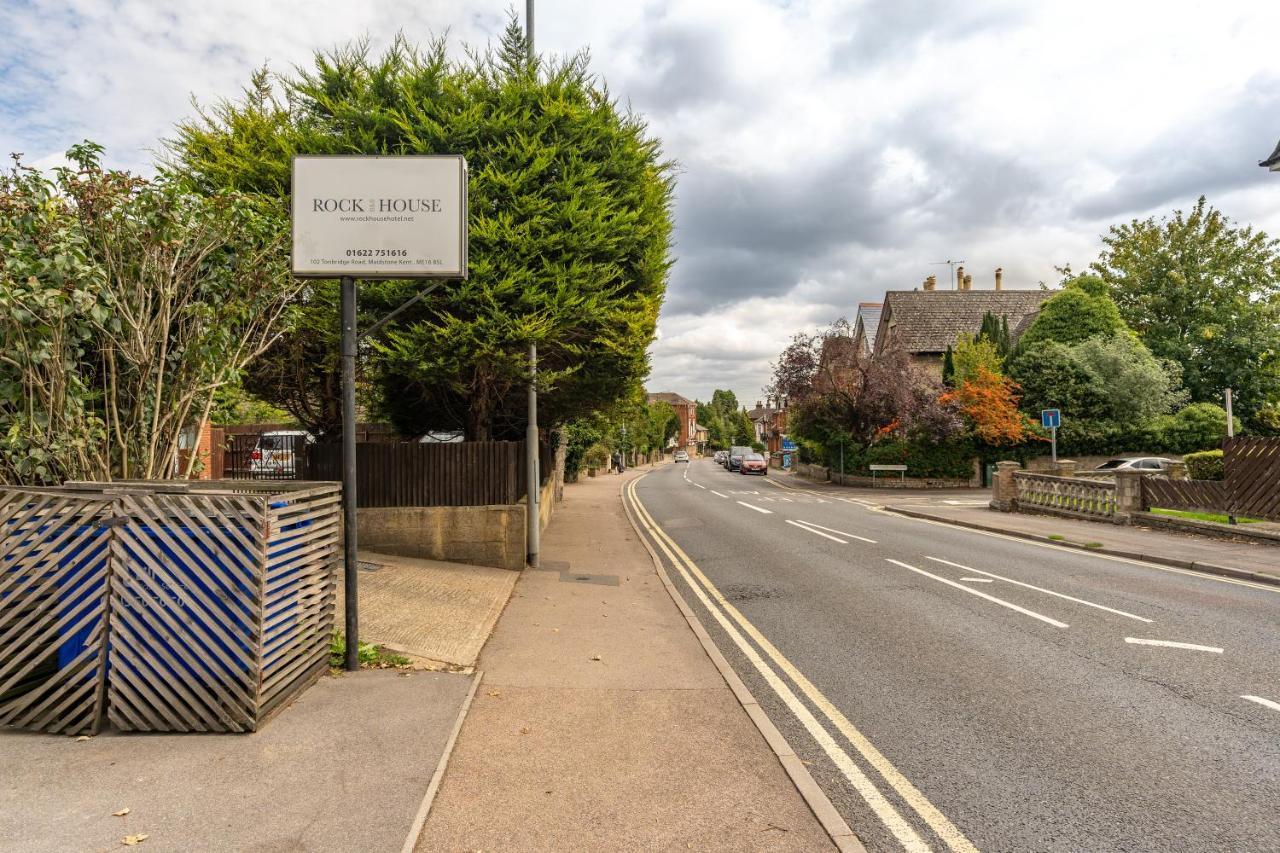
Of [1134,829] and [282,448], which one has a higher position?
[282,448]

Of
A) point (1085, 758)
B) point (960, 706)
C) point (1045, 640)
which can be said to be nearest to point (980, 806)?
point (1085, 758)

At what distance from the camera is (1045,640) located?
6.90 m

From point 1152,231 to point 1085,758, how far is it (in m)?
51.0

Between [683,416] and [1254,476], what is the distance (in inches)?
5154

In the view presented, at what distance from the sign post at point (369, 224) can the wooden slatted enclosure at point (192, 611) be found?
1.29 meters

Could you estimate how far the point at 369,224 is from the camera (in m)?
6.05

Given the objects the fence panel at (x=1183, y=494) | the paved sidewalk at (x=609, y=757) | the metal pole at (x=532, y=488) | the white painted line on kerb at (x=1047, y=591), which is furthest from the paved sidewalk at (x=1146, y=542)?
the metal pole at (x=532, y=488)

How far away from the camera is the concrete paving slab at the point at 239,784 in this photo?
10.7 feet

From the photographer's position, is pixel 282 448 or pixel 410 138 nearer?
pixel 410 138

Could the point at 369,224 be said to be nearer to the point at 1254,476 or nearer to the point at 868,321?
the point at 1254,476

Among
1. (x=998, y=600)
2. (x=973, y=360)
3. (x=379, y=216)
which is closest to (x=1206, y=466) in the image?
(x=973, y=360)

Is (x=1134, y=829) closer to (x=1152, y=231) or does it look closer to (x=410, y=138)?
(x=410, y=138)

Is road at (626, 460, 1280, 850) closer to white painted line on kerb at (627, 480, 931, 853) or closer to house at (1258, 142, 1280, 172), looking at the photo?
white painted line on kerb at (627, 480, 931, 853)

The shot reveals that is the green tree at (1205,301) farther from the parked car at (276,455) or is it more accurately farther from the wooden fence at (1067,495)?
the parked car at (276,455)
